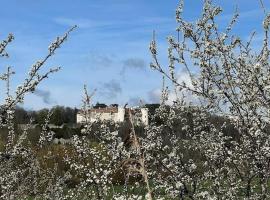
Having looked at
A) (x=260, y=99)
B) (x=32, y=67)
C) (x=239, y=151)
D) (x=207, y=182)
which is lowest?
(x=207, y=182)

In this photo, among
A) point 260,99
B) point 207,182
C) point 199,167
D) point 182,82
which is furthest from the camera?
point 199,167

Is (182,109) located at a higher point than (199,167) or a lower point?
higher

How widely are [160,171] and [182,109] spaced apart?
106 centimetres

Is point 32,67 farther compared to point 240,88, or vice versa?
point 240,88

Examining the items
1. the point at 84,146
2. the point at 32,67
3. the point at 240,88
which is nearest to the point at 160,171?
the point at 84,146

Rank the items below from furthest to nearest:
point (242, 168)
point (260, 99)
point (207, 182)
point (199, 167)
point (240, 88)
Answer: point (199, 167)
point (207, 182)
point (242, 168)
point (240, 88)
point (260, 99)

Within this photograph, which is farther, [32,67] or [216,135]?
[216,135]

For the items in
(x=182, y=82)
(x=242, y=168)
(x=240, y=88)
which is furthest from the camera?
(x=242, y=168)

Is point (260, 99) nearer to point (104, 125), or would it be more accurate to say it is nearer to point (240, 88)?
point (240, 88)

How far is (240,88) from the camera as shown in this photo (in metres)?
5.21

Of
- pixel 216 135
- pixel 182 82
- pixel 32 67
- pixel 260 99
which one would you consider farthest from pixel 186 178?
pixel 32 67

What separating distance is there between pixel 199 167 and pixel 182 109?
1.27 m

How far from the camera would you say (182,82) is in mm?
6039

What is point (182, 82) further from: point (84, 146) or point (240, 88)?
point (84, 146)
